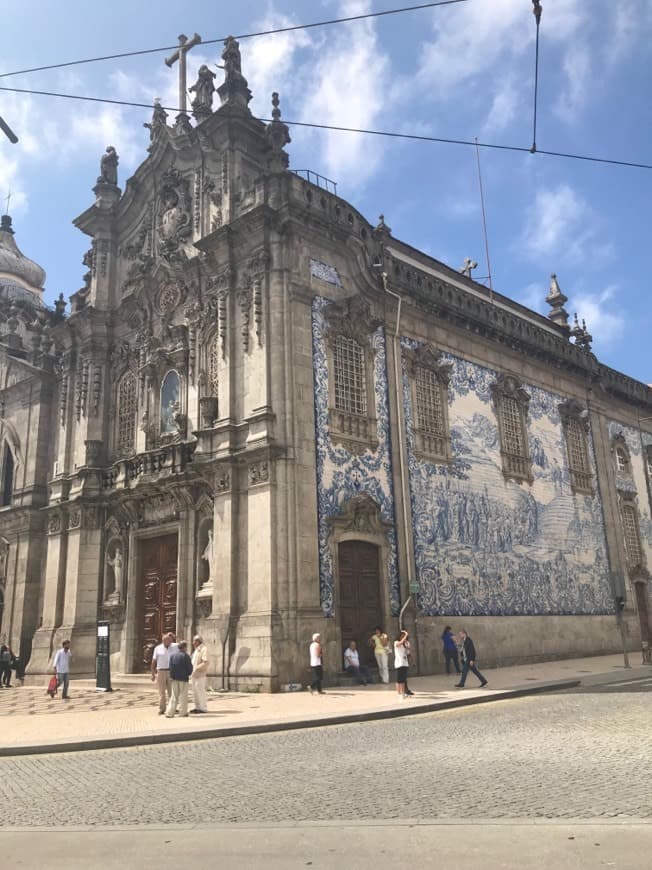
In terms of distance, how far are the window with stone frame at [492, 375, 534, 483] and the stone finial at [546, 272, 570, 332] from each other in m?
10.9

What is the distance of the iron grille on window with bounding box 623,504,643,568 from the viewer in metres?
33.8

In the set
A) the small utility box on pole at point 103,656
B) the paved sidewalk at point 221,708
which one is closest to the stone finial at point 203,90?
the small utility box on pole at point 103,656

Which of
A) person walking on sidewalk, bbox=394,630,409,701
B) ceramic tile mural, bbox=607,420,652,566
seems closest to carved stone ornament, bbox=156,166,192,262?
person walking on sidewalk, bbox=394,630,409,701

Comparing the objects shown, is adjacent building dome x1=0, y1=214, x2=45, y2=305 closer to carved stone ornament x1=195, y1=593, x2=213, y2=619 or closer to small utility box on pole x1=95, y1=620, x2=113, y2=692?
small utility box on pole x1=95, y1=620, x2=113, y2=692

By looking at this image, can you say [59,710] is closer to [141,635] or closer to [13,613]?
[141,635]

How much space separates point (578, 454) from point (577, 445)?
1.28 ft

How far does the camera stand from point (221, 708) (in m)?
16.0

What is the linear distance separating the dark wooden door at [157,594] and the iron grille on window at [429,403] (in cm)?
855

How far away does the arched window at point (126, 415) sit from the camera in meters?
26.8

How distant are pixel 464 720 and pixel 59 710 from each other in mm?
9006

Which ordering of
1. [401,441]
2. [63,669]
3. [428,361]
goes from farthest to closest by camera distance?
1. [428,361]
2. [401,441]
3. [63,669]

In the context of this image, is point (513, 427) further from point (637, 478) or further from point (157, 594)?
point (157, 594)

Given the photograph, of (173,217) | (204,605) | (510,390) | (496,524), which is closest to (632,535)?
(510,390)

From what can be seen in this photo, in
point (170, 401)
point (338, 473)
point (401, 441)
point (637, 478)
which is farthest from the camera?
point (637, 478)
